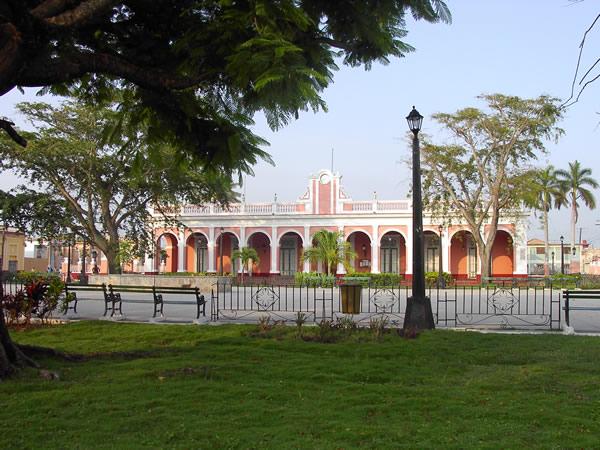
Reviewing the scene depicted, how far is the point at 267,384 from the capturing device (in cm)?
689

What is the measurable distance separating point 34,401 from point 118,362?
230 cm

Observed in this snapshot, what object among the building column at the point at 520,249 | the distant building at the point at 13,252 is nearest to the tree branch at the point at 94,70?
the building column at the point at 520,249

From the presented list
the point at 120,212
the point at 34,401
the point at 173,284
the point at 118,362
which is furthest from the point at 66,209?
the point at 34,401

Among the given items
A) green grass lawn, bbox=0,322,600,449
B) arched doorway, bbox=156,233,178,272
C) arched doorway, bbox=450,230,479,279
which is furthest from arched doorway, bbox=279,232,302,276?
green grass lawn, bbox=0,322,600,449

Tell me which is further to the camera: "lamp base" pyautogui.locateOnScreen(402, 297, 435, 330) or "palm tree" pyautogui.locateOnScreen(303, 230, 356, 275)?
"palm tree" pyautogui.locateOnScreen(303, 230, 356, 275)

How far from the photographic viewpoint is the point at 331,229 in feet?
147

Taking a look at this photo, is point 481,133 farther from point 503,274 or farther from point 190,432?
point 190,432

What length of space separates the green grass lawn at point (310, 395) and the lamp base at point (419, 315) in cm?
135

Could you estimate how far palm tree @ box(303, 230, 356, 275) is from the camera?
4075 centimetres

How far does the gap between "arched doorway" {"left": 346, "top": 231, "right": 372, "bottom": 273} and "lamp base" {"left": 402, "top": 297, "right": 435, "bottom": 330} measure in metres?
34.7

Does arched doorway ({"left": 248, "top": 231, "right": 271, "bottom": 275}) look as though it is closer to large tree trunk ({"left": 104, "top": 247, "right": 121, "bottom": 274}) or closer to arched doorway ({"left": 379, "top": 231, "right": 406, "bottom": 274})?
arched doorway ({"left": 379, "top": 231, "right": 406, "bottom": 274})

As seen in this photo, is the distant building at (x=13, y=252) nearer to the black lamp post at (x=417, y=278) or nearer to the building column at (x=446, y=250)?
the building column at (x=446, y=250)

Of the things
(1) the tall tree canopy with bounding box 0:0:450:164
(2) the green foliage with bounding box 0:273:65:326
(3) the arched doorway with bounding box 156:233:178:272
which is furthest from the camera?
(3) the arched doorway with bounding box 156:233:178:272

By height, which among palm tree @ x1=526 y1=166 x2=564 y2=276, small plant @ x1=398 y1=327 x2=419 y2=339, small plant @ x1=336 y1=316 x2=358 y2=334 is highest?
palm tree @ x1=526 y1=166 x2=564 y2=276
